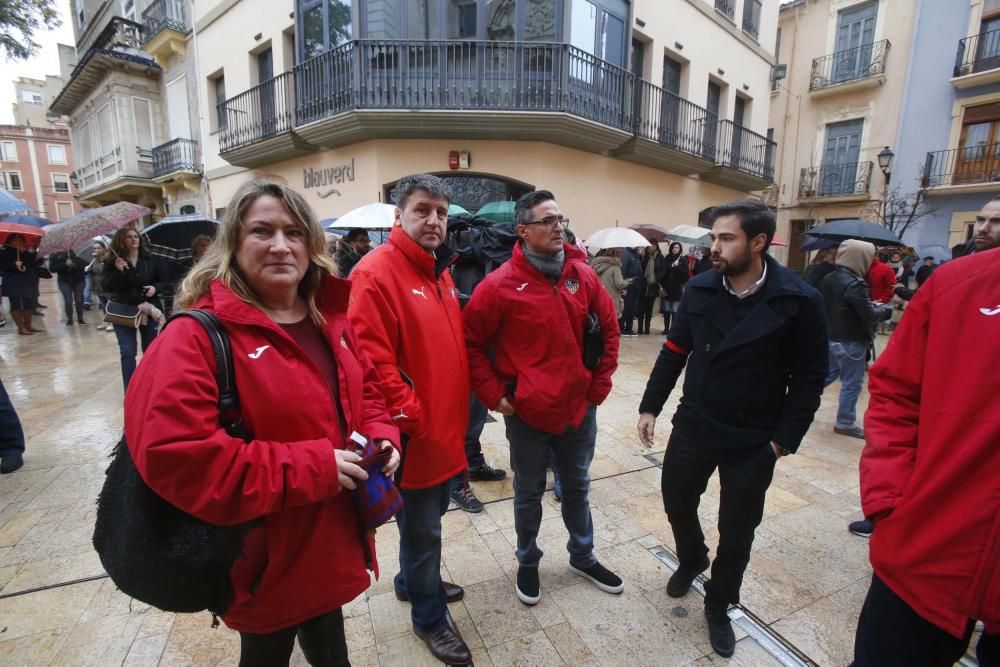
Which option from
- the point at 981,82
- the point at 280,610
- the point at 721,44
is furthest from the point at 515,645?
the point at 981,82

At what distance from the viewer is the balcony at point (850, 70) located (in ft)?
54.9

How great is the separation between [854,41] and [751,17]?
5.94m

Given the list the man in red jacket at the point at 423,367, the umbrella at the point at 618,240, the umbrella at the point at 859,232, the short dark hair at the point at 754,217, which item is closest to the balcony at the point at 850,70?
the umbrella at the point at 859,232

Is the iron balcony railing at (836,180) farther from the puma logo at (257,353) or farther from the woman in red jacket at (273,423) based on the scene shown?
the puma logo at (257,353)

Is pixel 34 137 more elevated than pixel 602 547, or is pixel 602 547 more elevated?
pixel 34 137

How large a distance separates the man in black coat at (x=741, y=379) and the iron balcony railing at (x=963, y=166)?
62.3 ft

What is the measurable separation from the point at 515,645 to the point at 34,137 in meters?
62.7

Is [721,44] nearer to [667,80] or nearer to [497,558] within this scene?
[667,80]

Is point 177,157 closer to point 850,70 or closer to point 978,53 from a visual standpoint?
point 850,70

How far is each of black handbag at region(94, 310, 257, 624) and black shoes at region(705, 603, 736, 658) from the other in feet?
6.66

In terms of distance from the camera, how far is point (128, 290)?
4.68 meters

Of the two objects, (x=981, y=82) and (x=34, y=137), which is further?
(x=34, y=137)

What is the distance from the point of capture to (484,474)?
375 centimetres

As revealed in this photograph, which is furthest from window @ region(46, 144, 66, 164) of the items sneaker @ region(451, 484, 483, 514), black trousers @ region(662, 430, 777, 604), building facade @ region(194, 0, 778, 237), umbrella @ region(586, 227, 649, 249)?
black trousers @ region(662, 430, 777, 604)
